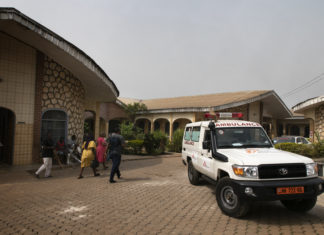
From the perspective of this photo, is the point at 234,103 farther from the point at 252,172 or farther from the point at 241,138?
the point at 252,172

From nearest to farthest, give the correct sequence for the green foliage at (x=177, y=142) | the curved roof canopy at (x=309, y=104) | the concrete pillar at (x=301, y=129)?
1. the curved roof canopy at (x=309, y=104)
2. the green foliage at (x=177, y=142)
3. the concrete pillar at (x=301, y=129)

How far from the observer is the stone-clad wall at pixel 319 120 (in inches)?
591

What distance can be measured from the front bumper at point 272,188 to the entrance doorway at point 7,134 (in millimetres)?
9343

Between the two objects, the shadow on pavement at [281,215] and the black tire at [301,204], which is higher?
the black tire at [301,204]

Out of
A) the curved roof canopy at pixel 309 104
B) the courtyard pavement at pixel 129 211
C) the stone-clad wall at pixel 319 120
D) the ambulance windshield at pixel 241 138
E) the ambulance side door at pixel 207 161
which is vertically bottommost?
the courtyard pavement at pixel 129 211

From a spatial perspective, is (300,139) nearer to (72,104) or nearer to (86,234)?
(72,104)

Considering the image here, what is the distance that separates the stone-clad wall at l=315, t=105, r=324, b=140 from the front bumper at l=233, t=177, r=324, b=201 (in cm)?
1299

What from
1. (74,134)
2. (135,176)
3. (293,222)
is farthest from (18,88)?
(293,222)

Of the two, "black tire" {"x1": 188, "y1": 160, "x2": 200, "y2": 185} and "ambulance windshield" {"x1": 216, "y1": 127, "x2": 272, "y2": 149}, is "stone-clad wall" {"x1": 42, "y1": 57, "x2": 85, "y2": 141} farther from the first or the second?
"ambulance windshield" {"x1": 216, "y1": 127, "x2": 272, "y2": 149}

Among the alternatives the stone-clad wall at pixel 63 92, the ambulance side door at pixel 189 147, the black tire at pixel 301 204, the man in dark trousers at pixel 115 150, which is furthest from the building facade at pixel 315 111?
the stone-clad wall at pixel 63 92

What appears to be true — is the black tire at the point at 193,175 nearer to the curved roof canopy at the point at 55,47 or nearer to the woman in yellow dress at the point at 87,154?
the woman in yellow dress at the point at 87,154

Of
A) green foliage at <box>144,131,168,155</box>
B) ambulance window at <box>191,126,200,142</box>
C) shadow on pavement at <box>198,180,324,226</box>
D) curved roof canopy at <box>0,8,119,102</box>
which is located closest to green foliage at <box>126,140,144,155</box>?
green foliage at <box>144,131,168,155</box>

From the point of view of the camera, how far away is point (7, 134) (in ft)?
33.6

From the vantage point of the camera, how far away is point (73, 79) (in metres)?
11.7
